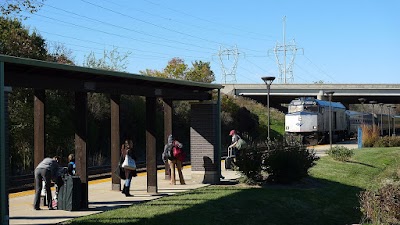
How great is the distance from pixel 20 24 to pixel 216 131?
19048 millimetres

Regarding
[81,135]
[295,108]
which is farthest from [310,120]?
[81,135]

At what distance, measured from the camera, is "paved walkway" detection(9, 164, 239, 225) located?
12531 millimetres

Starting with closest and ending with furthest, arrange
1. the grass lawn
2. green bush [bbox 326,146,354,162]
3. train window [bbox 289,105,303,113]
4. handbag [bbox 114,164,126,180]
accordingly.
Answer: the grass lawn
handbag [bbox 114,164,126,180]
green bush [bbox 326,146,354,162]
train window [bbox 289,105,303,113]

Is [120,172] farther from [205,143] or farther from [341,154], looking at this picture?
[341,154]

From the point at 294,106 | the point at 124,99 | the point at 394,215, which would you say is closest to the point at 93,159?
the point at 124,99

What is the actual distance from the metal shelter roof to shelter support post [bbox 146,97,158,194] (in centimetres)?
41

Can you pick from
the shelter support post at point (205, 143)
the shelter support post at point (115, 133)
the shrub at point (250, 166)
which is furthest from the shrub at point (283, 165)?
the shelter support post at point (115, 133)

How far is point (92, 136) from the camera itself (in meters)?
32.7

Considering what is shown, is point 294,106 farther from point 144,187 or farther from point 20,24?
point 144,187

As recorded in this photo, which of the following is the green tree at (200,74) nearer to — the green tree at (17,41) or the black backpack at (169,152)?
the green tree at (17,41)

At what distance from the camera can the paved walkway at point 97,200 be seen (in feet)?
41.1

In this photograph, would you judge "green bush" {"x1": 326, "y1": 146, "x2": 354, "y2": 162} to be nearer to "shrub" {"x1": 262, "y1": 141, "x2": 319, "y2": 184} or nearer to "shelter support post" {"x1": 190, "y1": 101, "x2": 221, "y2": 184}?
"shrub" {"x1": 262, "y1": 141, "x2": 319, "y2": 184}

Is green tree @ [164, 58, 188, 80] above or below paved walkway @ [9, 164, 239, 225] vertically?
above

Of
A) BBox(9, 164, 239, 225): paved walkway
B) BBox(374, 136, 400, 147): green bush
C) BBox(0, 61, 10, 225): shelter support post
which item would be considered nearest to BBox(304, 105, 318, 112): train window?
BBox(374, 136, 400, 147): green bush
